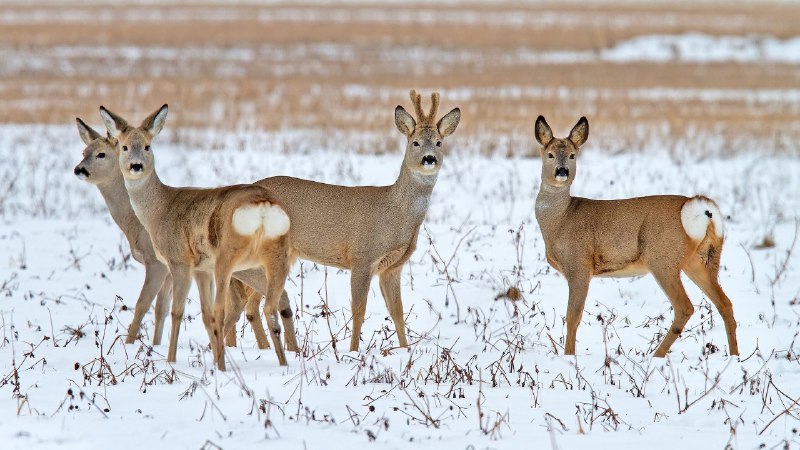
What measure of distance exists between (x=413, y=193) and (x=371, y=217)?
37cm

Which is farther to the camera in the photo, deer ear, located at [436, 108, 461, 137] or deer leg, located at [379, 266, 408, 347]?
deer ear, located at [436, 108, 461, 137]

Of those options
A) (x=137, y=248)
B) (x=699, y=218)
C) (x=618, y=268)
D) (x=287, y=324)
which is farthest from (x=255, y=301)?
(x=699, y=218)

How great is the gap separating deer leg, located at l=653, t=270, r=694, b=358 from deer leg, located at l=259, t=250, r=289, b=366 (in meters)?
2.76

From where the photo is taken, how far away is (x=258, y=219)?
291 inches

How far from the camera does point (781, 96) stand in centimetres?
2408

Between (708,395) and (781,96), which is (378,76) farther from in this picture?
(708,395)

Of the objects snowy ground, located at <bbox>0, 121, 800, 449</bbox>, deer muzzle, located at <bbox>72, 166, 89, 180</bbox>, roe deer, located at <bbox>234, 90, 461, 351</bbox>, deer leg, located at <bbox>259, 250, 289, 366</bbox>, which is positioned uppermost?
deer muzzle, located at <bbox>72, 166, 89, 180</bbox>

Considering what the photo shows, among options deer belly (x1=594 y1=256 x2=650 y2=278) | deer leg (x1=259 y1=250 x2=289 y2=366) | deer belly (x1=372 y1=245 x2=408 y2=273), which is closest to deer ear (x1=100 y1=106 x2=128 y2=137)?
deer leg (x1=259 y1=250 x2=289 y2=366)

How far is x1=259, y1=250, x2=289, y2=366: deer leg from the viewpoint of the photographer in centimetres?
762

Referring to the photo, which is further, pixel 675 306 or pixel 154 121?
pixel 154 121

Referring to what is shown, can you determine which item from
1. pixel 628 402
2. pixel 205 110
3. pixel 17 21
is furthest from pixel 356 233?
pixel 17 21

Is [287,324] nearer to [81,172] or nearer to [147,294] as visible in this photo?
[147,294]

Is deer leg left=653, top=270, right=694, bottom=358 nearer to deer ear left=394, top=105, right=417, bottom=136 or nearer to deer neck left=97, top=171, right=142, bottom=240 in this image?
deer ear left=394, top=105, right=417, bottom=136

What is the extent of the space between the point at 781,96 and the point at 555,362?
1807 centimetres
